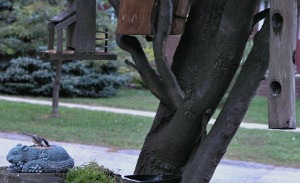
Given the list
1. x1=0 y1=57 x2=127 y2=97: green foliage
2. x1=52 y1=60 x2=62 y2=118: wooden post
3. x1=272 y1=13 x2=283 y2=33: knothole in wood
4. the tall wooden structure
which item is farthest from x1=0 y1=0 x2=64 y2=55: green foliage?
x1=272 y1=13 x2=283 y2=33: knothole in wood

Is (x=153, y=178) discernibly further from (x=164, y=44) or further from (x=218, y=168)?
(x=218, y=168)

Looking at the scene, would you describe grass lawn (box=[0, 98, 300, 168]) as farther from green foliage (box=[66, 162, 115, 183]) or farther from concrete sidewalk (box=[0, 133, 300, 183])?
green foliage (box=[66, 162, 115, 183])

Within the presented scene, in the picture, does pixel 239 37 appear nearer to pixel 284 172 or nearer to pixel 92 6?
pixel 92 6

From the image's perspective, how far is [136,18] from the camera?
4.79 meters

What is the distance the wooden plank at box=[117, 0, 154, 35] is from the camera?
4738 mm

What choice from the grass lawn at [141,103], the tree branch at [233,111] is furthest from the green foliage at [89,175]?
the grass lawn at [141,103]

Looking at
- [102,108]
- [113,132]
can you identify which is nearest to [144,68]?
[113,132]

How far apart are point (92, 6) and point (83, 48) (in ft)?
1.13

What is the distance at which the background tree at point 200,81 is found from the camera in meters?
4.44

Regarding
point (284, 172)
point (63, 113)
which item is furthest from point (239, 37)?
point (63, 113)

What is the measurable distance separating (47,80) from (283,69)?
16.0 meters

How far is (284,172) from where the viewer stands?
9766mm

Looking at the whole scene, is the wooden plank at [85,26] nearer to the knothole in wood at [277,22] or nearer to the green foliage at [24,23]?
the knothole in wood at [277,22]

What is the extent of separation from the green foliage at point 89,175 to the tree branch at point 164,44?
818 mm
